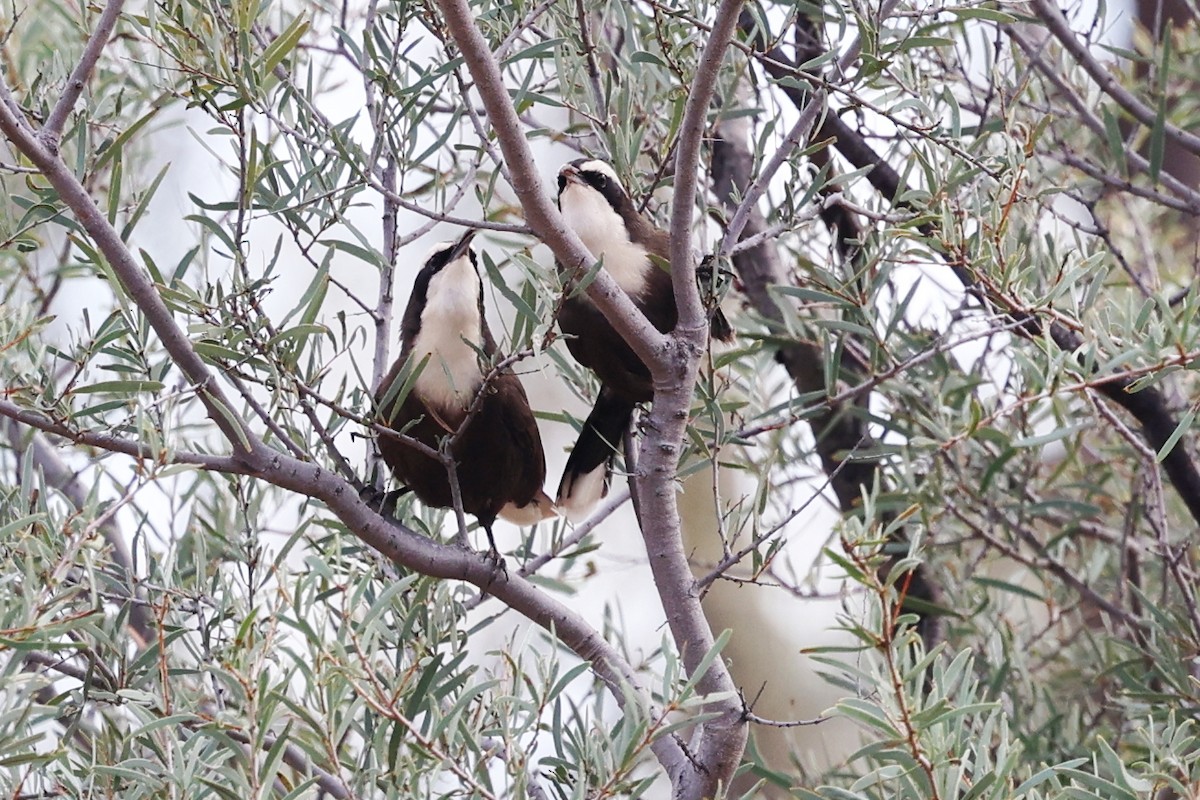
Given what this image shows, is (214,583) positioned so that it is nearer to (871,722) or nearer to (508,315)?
(871,722)

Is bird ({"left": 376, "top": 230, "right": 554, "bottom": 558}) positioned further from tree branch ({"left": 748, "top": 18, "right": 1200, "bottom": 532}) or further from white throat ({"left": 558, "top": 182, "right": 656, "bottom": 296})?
tree branch ({"left": 748, "top": 18, "right": 1200, "bottom": 532})

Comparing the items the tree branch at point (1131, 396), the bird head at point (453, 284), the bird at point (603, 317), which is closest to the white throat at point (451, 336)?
the bird head at point (453, 284)

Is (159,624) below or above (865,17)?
below

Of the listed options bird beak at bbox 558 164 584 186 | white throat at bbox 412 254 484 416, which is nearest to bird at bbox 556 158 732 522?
bird beak at bbox 558 164 584 186

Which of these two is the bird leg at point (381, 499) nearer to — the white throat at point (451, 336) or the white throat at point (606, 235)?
the white throat at point (451, 336)

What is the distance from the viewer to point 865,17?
3.64 ft

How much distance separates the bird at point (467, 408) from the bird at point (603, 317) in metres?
0.07

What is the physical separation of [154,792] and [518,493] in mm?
883

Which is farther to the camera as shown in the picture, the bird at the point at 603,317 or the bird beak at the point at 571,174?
the bird beak at the point at 571,174

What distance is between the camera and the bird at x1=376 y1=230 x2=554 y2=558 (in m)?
1.62

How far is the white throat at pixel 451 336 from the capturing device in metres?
1.64

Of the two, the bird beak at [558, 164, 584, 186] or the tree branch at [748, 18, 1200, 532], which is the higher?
the bird beak at [558, 164, 584, 186]

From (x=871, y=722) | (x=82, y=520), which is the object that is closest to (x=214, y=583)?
(x=82, y=520)

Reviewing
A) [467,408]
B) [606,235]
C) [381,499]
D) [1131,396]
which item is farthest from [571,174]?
[1131,396]
